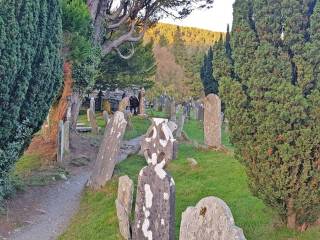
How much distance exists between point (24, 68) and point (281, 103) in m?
4.58

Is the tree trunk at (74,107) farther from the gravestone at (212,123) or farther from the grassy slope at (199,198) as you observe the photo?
the grassy slope at (199,198)

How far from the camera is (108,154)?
36.2 ft

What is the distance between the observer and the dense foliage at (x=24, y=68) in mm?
7992

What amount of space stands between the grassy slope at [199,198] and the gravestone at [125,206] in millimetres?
231

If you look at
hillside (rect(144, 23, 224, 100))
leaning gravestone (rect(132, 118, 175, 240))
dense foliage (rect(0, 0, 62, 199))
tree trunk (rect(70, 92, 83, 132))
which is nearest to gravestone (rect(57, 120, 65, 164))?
tree trunk (rect(70, 92, 83, 132))

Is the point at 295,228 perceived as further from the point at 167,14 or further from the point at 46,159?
the point at 167,14

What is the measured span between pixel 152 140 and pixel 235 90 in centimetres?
149

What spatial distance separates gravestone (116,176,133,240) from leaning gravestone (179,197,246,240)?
2.27 metres

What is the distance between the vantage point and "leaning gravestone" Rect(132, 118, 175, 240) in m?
6.36

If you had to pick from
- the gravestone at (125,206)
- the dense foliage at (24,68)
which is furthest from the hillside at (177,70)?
the gravestone at (125,206)

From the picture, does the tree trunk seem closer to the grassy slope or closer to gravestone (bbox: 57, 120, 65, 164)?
gravestone (bbox: 57, 120, 65, 164)

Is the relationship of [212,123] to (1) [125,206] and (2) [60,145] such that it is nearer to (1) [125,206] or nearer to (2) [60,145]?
(2) [60,145]

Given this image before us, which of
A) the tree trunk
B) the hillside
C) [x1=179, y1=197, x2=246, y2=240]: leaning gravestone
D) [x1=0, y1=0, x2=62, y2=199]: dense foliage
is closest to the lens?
[x1=179, y1=197, x2=246, y2=240]: leaning gravestone

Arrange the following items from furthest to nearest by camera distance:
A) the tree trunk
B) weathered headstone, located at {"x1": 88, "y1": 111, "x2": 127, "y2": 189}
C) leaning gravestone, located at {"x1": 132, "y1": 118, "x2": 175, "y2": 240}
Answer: the tree trunk < weathered headstone, located at {"x1": 88, "y1": 111, "x2": 127, "y2": 189} < leaning gravestone, located at {"x1": 132, "y1": 118, "x2": 175, "y2": 240}
